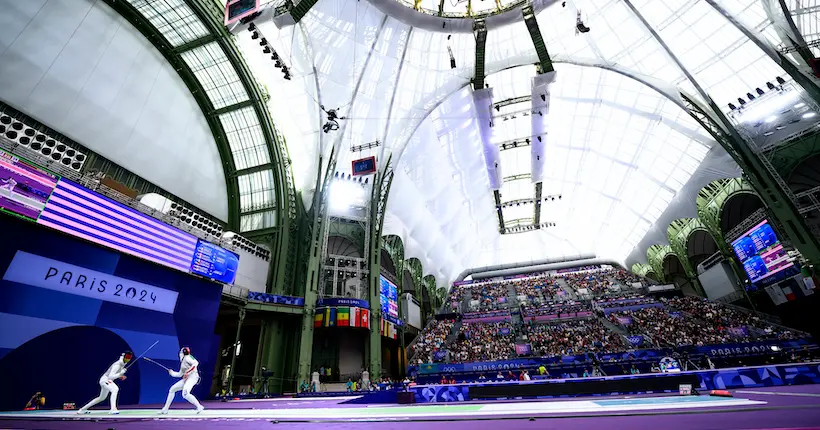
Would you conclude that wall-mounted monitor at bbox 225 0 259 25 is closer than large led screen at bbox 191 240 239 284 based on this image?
Yes

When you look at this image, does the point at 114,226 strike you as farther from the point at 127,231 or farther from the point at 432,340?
the point at 432,340

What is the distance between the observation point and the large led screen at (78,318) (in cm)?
1382

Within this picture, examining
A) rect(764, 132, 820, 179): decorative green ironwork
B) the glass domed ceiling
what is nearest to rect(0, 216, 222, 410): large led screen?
the glass domed ceiling

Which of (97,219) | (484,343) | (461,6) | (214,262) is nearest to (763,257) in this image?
(484,343)

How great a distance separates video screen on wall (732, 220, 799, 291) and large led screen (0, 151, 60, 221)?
48.4 m

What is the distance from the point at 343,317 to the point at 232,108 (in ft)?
65.9

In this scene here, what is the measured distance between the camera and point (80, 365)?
50.6 ft

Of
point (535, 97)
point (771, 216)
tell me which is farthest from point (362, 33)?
point (771, 216)

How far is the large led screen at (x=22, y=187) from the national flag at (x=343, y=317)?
19.2m

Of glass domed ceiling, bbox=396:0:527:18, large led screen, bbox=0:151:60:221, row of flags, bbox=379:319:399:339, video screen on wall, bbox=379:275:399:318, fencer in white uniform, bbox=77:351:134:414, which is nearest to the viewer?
fencer in white uniform, bbox=77:351:134:414

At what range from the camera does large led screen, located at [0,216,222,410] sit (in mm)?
13820

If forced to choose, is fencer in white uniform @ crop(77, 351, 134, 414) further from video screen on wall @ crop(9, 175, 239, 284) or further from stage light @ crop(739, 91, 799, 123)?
stage light @ crop(739, 91, 799, 123)

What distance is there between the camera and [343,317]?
29.6 metres

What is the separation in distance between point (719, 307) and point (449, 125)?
34179 mm
